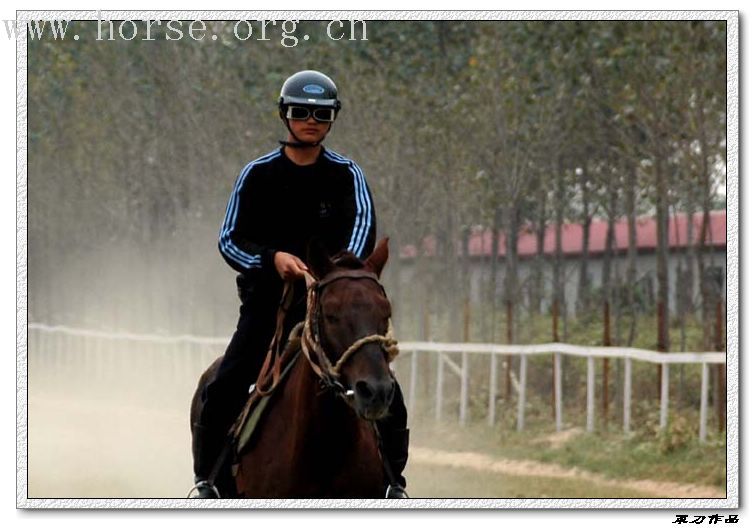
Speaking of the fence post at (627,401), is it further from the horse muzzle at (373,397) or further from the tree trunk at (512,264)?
the horse muzzle at (373,397)

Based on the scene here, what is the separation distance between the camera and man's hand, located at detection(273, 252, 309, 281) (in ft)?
25.4

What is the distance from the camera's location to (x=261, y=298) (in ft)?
27.4

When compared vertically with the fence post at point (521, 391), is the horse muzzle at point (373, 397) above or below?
above

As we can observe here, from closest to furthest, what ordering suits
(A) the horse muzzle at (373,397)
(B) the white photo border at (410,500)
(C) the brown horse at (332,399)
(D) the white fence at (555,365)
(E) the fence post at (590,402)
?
(A) the horse muzzle at (373,397) < (C) the brown horse at (332,399) < (B) the white photo border at (410,500) < (D) the white fence at (555,365) < (E) the fence post at (590,402)

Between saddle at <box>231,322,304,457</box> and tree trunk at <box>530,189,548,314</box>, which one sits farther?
tree trunk at <box>530,189,548,314</box>

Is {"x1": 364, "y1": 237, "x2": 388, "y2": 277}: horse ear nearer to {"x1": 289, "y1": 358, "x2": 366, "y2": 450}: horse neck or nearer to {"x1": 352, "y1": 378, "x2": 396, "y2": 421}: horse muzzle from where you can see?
{"x1": 289, "y1": 358, "x2": 366, "y2": 450}: horse neck

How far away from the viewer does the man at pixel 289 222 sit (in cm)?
824

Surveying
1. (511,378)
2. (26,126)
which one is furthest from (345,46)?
(26,126)

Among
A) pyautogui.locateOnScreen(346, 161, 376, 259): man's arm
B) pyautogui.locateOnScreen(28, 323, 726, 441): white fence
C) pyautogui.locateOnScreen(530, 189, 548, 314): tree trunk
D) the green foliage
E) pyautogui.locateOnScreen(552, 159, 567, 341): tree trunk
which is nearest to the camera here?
pyautogui.locateOnScreen(346, 161, 376, 259): man's arm

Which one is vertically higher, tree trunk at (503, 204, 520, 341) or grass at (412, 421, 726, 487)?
tree trunk at (503, 204, 520, 341)

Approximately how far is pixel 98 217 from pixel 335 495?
15.4m

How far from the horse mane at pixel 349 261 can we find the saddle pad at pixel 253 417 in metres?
0.75

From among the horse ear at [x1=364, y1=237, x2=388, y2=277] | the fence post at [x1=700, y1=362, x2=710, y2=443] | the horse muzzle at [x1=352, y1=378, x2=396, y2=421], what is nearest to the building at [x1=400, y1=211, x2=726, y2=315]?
the fence post at [x1=700, y1=362, x2=710, y2=443]

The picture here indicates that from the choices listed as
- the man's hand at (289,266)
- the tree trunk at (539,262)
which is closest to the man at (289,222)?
the man's hand at (289,266)
